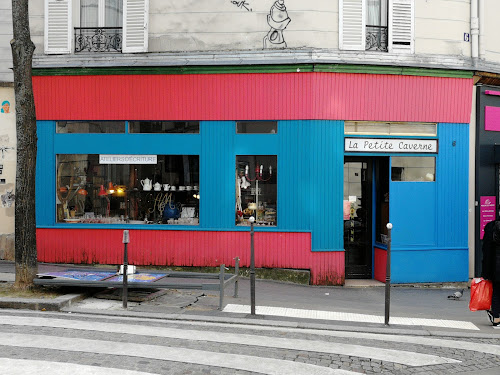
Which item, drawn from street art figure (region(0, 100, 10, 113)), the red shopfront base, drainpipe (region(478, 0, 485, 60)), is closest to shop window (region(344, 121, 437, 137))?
drainpipe (region(478, 0, 485, 60))

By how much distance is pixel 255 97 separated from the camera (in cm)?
1166

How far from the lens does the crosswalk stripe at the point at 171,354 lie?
5.75 metres

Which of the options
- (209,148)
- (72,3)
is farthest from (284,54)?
(72,3)

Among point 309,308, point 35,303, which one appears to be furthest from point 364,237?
point 35,303

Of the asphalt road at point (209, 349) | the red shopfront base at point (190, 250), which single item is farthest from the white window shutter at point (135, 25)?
the asphalt road at point (209, 349)

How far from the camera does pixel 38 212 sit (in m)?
12.3

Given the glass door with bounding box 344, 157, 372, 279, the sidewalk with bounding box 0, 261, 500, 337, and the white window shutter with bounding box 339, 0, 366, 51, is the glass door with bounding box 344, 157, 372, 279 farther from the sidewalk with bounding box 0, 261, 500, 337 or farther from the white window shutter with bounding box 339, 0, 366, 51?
the white window shutter with bounding box 339, 0, 366, 51

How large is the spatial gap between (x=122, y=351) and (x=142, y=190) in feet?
21.0

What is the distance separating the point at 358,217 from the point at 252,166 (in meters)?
2.77

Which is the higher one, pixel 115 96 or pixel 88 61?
pixel 88 61

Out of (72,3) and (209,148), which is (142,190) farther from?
(72,3)

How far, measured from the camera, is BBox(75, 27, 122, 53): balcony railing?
1211 centimetres

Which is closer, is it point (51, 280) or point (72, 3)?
point (51, 280)

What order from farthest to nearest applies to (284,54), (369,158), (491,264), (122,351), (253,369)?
(369,158) → (284,54) → (491,264) → (122,351) → (253,369)
